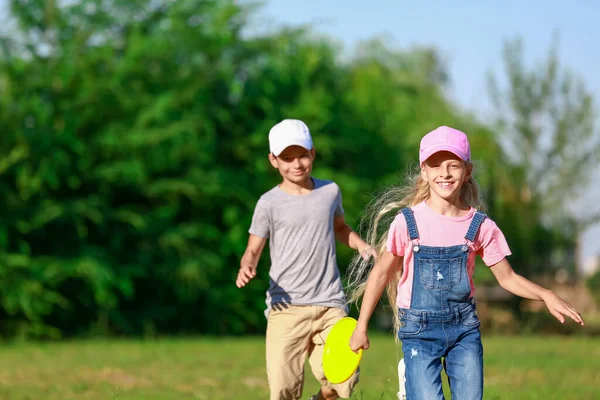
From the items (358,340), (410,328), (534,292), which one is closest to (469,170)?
(534,292)

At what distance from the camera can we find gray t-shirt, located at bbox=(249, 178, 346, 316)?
585 cm

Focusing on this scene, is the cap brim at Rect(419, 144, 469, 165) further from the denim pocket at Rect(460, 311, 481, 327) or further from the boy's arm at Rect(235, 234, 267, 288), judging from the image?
the boy's arm at Rect(235, 234, 267, 288)

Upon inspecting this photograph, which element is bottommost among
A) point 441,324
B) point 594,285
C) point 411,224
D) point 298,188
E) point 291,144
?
point 594,285

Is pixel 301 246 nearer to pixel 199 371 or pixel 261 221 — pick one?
pixel 261 221

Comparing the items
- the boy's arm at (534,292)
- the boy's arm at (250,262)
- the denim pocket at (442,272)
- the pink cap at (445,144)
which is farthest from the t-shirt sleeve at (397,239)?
the boy's arm at (250,262)

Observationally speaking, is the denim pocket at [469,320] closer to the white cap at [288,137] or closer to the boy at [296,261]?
the boy at [296,261]

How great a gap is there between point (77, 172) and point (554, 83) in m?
17.4

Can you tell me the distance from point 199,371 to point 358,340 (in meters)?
6.89

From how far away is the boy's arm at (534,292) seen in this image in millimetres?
4102

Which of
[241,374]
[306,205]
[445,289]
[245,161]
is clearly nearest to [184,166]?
[245,161]

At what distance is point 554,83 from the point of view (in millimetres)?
29594

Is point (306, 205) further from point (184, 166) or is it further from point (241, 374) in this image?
point (184, 166)

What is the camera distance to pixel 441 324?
4.39 m

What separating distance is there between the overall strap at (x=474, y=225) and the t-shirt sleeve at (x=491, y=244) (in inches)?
1.2
